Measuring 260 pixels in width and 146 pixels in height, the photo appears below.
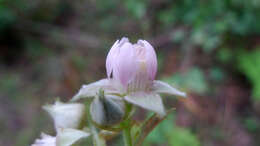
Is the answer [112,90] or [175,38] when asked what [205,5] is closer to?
[175,38]

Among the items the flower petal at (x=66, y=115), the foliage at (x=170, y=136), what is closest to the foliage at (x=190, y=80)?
the foliage at (x=170, y=136)

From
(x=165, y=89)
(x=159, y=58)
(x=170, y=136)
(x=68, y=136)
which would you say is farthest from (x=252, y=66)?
(x=68, y=136)

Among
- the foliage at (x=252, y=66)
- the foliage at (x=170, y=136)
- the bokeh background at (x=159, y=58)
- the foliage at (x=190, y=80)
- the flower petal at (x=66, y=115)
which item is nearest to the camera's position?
the flower petal at (x=66, y=115)

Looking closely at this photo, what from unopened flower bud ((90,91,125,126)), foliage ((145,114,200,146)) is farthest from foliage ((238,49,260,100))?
unopened flower bud ((90,91,125,126))

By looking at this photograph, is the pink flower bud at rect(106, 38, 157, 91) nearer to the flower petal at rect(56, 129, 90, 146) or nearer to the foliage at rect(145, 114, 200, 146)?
the flower petal at rect(56, 129, 90, 146)

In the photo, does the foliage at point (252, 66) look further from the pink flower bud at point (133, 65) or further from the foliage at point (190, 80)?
the pink flower bud at point (133, 65)
